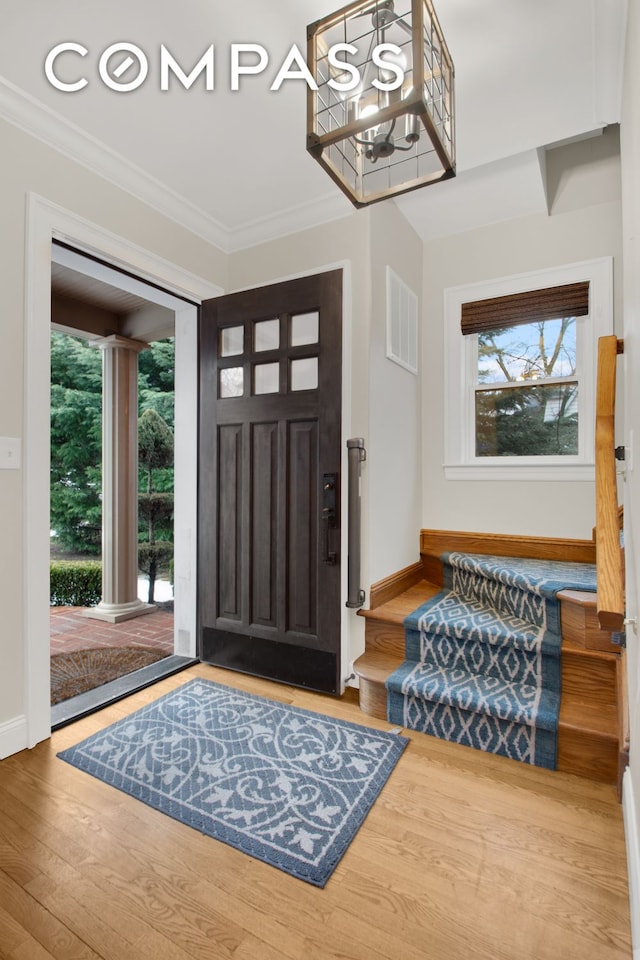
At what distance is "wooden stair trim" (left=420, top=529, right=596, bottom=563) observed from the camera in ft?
9.50

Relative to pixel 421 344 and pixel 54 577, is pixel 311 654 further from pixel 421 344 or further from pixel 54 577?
pixel 54 577

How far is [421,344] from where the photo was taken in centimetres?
337

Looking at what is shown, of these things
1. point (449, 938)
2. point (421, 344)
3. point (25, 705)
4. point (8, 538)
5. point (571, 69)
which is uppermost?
point (571, 69)

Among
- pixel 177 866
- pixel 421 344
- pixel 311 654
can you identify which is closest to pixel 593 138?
pixel 421 344

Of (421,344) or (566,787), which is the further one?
(421,344)

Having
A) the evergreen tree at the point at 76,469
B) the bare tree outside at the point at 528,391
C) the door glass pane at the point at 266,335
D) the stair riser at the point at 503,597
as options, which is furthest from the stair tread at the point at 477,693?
the evergreen tree at the point at 76,469

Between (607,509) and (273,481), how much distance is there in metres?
1.68

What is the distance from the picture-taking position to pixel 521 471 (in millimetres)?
3066

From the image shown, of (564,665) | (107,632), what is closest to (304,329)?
(564,665)

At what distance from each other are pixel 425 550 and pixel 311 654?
3.84ft

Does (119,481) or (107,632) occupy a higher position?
(119,481)

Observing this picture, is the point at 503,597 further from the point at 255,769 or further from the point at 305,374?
the point at 305,374

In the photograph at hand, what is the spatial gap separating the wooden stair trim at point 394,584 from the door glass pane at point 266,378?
1275 millimetres

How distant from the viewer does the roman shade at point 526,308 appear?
2.88 metres
